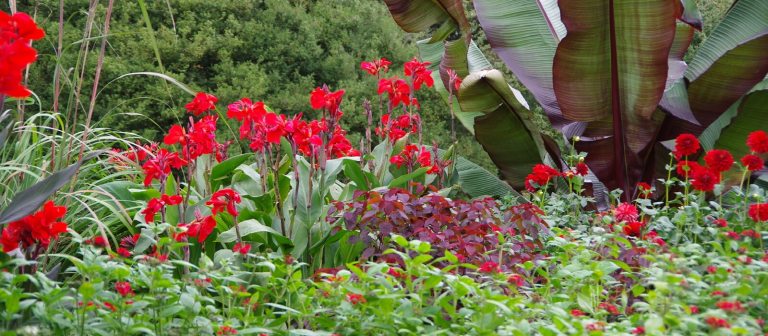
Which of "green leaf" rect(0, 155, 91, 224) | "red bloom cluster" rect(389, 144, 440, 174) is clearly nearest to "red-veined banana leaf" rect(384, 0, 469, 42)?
"red bloom cluster" rect(389, 144, 440, 174)

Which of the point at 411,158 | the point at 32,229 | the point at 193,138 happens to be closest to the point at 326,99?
the point at 193,138

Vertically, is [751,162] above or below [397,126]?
above

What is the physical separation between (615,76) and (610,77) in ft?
0.24

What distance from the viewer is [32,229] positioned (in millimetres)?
2248

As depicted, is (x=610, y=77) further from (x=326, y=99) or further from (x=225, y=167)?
(x=225, y=167)

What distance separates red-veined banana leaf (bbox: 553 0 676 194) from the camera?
172 inches

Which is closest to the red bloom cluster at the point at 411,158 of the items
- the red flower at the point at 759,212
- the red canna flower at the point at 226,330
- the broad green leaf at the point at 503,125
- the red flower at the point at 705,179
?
the broad green leaf at the point at 503,125

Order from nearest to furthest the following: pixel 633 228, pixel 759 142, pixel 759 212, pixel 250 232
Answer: pixel 759 212 → pixel 759 142 → pixel 633 228 → pixel 250 232

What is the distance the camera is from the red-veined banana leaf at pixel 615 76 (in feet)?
14.3

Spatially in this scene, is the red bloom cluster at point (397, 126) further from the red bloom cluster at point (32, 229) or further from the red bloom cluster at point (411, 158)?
the red bloom cluster at point (32, 229)

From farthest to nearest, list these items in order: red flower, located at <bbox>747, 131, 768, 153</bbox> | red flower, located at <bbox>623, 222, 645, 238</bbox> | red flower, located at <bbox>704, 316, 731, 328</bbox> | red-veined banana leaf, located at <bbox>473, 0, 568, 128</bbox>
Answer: red-veined banana leaf, located at <bbox>473, 0, 568, 128</bbox> → red flower, located at <bbox>623, 222, 645, 238</bbox> → red flower, located at <bbox>747, 131, 768, 153</bbox> → red flower, located at <bbox>704, 316, 731, 328</bbox>

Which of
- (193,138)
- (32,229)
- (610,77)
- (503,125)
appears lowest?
(503,125)

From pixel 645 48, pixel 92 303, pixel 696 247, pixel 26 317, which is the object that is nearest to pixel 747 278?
pixel 696 247

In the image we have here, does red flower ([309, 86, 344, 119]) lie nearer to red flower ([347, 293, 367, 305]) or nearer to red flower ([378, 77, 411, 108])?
red flower ([378, 77, 411, 108])
